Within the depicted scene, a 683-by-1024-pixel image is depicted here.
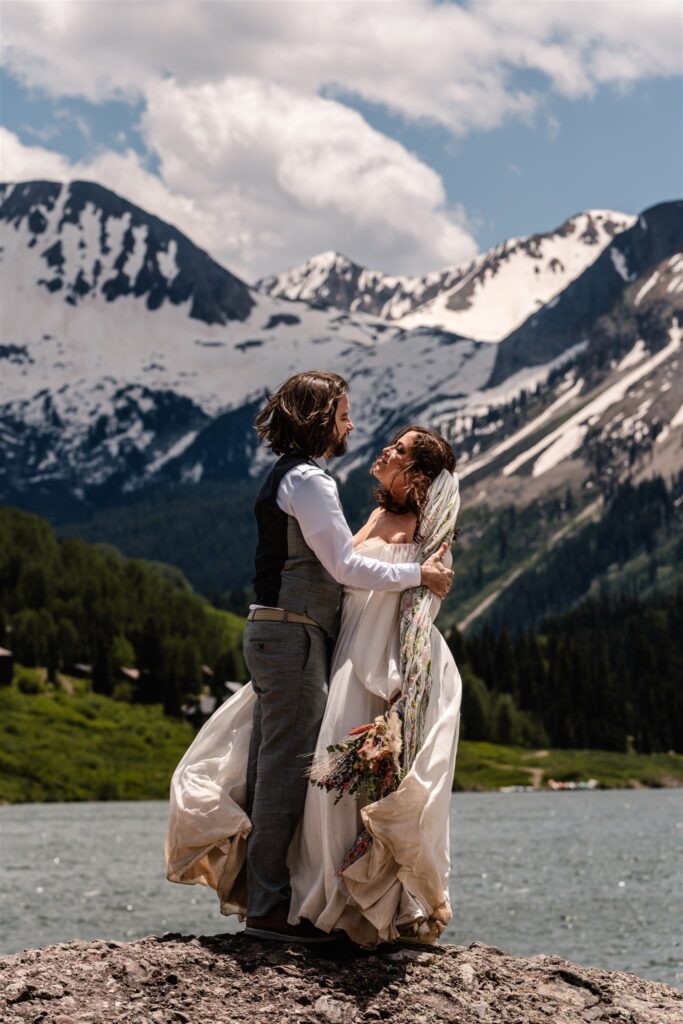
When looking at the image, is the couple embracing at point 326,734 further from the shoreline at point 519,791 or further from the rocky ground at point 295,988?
the shoreline at point 519,791

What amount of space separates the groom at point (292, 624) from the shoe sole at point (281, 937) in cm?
1

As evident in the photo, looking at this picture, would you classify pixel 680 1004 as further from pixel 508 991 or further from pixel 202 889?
pixel 202 889

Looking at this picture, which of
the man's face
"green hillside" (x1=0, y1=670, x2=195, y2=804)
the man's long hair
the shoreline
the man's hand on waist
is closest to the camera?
the man's hand on waist

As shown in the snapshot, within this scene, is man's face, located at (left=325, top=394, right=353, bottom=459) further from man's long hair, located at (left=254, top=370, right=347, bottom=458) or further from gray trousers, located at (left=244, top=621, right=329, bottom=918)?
gray trousers, located at (left=244, top=621, right=329, bottom=918)

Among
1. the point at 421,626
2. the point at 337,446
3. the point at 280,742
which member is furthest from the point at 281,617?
the point at 337,446

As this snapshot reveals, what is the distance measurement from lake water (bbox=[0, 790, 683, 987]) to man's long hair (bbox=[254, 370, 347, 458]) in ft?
97.5

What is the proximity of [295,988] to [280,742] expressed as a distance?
2140 mm

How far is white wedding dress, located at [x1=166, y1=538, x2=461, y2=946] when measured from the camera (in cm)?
1239

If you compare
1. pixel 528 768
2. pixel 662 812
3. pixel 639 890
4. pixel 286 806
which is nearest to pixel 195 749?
pixel 286 806

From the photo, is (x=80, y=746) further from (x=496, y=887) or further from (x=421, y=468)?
(x=421, y=468)

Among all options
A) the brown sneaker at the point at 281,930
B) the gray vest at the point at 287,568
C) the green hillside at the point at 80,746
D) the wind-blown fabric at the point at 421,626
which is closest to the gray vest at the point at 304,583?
the gray vest at the point at 287,568

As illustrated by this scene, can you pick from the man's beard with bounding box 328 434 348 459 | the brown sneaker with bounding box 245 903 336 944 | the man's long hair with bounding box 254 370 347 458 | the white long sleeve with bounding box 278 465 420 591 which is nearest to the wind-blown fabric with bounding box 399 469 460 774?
the white long sleeve with bounding box 278 465 420 591

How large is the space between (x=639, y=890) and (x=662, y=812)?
5882 centimetres

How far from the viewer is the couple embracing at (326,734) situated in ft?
40.9
